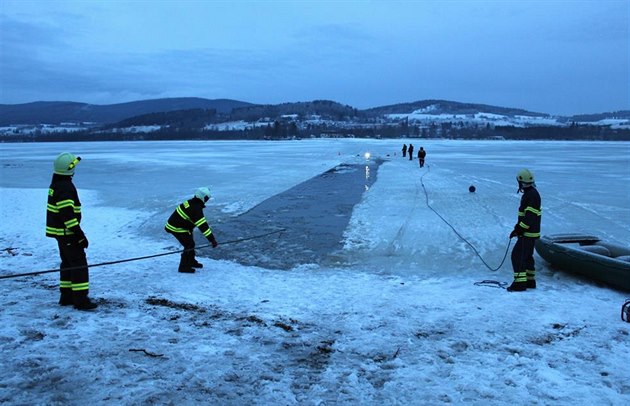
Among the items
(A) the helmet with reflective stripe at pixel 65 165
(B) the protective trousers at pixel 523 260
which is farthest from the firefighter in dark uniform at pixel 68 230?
(B) the protective trousers at pixel 523 260

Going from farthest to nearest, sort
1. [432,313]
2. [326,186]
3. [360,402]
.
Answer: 1. [326,186]
2. [432,313]
3. [360,402]

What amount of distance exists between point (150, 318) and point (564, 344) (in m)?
4.61

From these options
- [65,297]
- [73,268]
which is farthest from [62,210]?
[65,297]

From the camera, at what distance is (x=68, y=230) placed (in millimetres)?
5699

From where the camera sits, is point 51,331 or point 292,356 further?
point 51,331

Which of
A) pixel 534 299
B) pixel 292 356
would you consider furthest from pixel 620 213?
pixel 292 356

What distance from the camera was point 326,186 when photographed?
21078 mm

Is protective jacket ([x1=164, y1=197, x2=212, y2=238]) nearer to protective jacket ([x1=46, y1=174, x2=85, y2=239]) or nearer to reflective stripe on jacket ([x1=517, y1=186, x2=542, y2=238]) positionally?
protective jacket ([x1=46, y1=174, x2=85, y2=239])

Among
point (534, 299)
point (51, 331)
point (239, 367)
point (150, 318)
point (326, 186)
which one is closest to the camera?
point (239, 367)

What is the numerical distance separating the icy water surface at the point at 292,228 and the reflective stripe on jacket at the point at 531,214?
3419mm

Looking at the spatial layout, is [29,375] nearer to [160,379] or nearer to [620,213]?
[160,379]

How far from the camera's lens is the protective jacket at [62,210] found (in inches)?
220

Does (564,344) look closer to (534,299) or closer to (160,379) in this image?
(534,299)

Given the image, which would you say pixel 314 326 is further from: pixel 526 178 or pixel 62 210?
pixel 526 178
